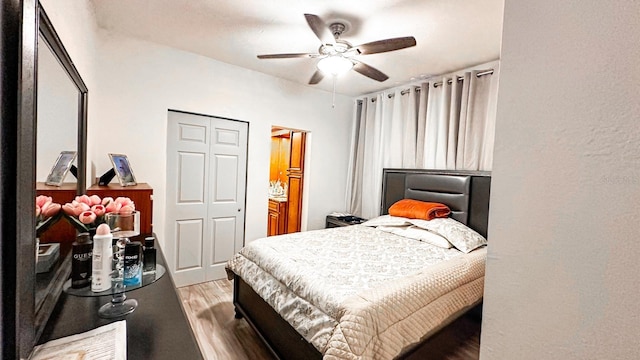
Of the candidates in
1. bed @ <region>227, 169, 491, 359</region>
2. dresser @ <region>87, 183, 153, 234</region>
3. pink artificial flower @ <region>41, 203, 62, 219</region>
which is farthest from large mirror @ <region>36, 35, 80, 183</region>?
bed @ <region>227, 169, 491, 359</region>

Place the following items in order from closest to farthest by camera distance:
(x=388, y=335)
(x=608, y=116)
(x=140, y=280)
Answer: (x=608, y=116) → (x=140, y=280) → (x=388, y=335)

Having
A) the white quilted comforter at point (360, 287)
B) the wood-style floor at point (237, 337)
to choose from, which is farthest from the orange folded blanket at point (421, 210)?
the wood-style floor at point (237, 337)

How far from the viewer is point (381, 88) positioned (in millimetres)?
4047

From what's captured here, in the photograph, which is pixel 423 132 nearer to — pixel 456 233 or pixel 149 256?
pixel 456 233

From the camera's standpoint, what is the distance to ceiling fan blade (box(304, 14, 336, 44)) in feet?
6.05

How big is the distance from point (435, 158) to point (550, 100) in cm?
297

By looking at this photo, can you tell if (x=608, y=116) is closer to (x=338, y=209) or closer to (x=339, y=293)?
(x=339, y=293)

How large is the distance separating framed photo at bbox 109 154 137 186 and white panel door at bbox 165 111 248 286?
58 centimetres

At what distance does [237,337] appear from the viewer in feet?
7.41

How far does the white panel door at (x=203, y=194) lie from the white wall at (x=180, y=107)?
4.4 inches

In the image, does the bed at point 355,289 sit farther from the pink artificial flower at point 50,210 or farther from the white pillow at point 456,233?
the pink artificial flower at point 50,210

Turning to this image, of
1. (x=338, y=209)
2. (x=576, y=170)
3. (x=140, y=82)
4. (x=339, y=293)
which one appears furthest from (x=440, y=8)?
(x=338, y=209)

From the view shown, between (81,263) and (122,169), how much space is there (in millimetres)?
1557

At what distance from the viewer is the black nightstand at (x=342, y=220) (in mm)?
3984
